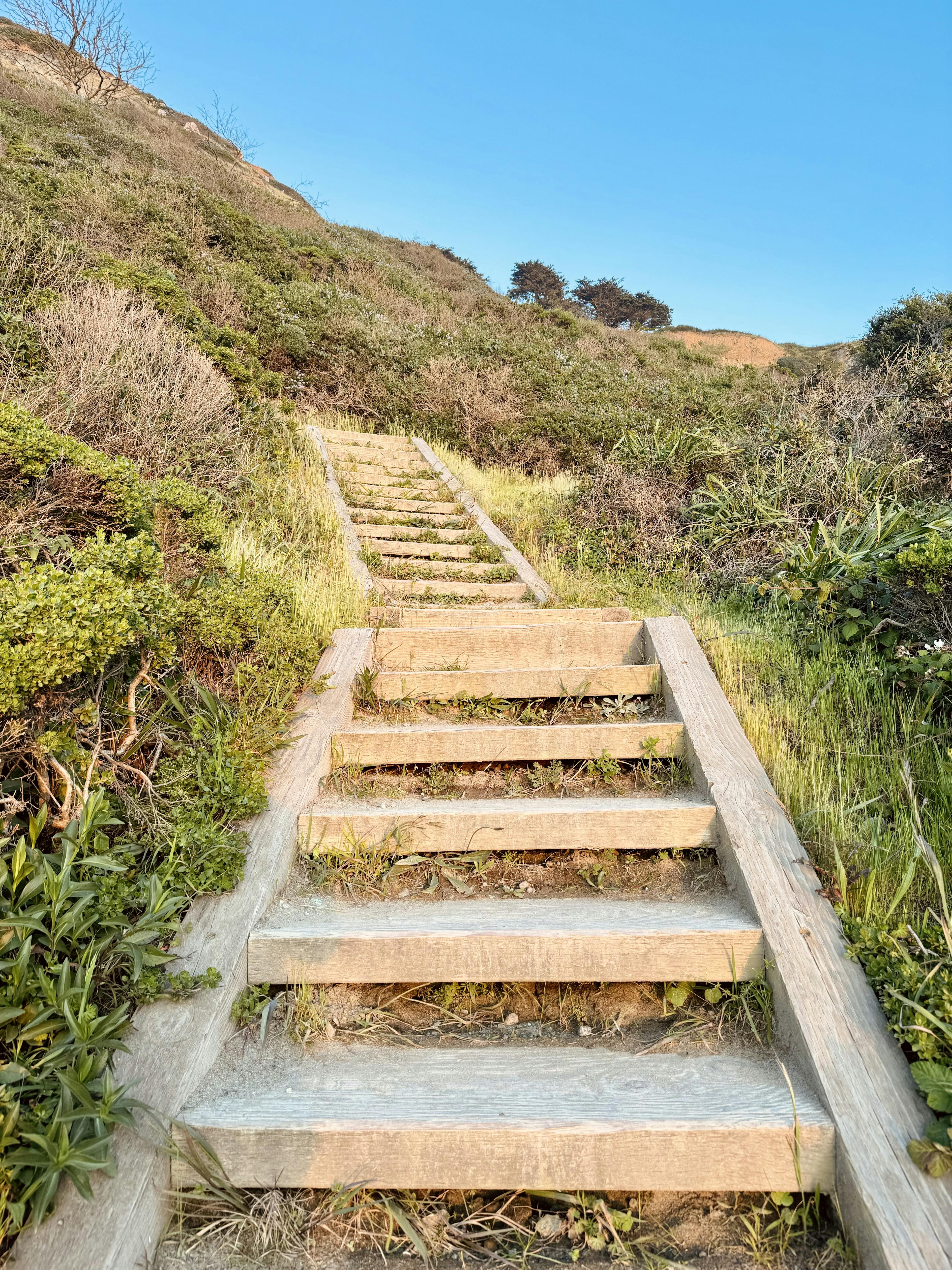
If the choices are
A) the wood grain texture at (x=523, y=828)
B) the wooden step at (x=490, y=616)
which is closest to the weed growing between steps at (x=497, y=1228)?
the wood grain texture at (x=523, y=828)

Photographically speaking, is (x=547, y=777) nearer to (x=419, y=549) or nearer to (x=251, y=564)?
(x=251, y=564)

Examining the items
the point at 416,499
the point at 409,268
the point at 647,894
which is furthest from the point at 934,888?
the point at 409,268

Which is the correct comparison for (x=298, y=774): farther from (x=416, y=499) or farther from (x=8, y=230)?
(x=8, y=230)

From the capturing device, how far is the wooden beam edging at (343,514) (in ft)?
16.7

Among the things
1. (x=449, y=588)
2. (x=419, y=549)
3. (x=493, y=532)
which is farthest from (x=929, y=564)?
(x=493, y=532)

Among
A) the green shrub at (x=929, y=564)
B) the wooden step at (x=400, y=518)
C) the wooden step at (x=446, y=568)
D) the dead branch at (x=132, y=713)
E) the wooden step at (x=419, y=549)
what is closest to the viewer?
the dead branch at (x=132, y=713)

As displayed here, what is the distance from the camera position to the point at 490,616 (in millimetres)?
4430

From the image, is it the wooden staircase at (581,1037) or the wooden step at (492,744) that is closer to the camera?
the wooden staircase at (581,1037)

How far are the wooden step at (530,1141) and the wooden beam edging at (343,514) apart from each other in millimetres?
3404

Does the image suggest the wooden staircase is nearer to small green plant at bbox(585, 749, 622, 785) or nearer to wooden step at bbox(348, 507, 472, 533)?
small green plant at bbox(585, 749, 622, 785)

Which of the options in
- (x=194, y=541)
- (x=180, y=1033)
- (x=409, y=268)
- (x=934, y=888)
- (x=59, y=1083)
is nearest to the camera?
(x=59, y=1083)

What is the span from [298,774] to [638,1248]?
177 centimetres

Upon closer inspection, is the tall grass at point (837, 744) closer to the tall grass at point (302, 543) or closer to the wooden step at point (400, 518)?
the tall grass at point (302, 543)

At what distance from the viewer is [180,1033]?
175 cm
